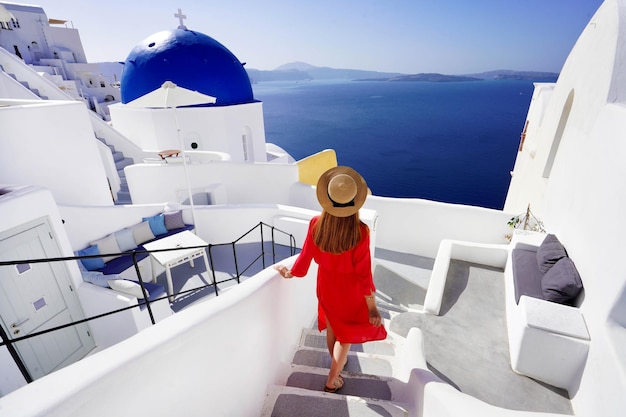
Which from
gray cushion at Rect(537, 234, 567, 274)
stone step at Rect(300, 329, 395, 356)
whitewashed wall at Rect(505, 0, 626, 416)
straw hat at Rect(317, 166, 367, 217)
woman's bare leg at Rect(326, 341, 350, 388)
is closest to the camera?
straw hat at Rect(317, 166, 367, 217)

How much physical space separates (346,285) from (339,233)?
446mm

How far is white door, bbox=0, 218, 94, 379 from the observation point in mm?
3607

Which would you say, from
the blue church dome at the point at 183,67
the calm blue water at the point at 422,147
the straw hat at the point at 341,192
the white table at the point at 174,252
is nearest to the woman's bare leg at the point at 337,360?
the straw hat at the point at 341,192

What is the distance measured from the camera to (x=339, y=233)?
6.98 ft

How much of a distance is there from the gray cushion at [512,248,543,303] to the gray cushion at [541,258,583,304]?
0.41 feet

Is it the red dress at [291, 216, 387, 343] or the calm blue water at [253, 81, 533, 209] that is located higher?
the red dress at [291, 216, 387, 343]

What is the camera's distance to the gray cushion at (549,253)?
4.28m

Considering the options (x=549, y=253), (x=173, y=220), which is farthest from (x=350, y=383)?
(x=173, y=220)

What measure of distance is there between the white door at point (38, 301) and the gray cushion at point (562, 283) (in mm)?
Answer: 6435

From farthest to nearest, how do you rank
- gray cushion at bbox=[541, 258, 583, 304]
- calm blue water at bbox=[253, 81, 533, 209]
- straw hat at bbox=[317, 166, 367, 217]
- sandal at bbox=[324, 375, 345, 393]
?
calm blue water at bbox=[253, 81, 533, 209] → gray cushion at bbox=[541, 258, 583, 304] → sandal at bbox=[324, 375, 345, 393] → straw hat at bbox=[317, 166, 367, 217]

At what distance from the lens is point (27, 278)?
3828 mm

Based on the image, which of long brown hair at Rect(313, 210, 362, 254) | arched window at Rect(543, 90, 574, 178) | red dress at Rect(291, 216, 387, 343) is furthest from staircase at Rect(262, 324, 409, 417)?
arched window at Rect(543, 90, 574, 178)

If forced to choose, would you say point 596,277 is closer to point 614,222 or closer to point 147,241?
point 614,222

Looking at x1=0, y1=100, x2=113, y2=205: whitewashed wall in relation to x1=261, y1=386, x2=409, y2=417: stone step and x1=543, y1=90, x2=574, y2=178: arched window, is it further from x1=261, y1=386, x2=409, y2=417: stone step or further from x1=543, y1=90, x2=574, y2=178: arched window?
x1=543, y1=90, x2=574, y2=178: arched window
